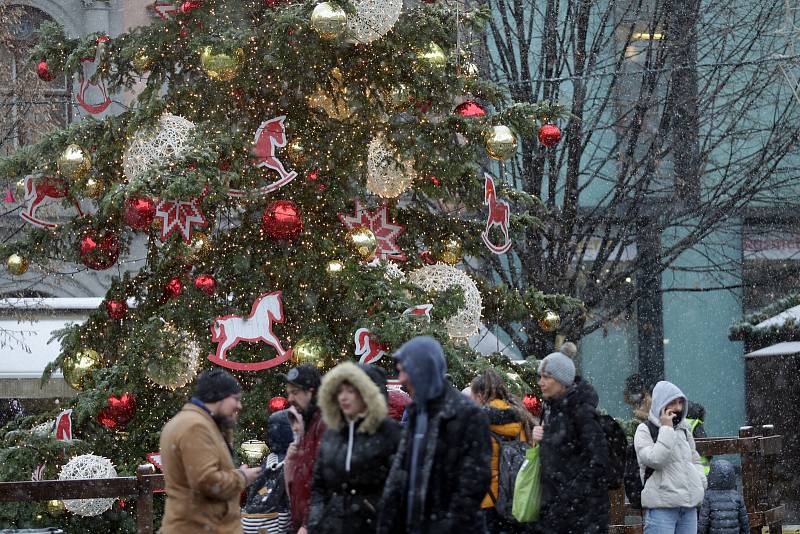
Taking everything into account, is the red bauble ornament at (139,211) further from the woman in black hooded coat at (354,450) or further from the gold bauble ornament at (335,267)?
the woman in black hooded coat at (354,450)

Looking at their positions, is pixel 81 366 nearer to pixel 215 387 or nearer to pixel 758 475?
pixel 215 387

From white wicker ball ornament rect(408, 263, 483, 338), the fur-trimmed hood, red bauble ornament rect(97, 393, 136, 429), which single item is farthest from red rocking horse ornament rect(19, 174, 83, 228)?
the fur-trimmed hood

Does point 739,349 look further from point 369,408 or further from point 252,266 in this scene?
point 369,408

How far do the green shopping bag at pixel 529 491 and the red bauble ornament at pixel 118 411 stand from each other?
4.75m

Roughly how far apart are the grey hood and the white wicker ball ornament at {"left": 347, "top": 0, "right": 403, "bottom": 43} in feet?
12.9

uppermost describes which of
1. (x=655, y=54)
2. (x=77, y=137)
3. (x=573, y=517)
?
(x=655, y=54)

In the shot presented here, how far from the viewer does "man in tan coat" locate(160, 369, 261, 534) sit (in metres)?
6.35

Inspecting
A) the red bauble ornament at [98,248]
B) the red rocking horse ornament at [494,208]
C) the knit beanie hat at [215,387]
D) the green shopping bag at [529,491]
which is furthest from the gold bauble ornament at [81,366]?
the green shopping bag at [529,491]

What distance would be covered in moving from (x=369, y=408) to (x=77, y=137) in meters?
5.78

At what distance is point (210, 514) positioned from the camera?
6.48 meters

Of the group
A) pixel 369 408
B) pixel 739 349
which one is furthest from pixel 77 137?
pixel 739 349

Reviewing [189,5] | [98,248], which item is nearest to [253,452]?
[98,248]

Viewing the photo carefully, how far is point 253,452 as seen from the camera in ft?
34.0

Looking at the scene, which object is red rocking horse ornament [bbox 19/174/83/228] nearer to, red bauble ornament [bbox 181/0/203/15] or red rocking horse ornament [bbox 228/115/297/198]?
red rocking horse ornament [bbox 228/115/297/198]
